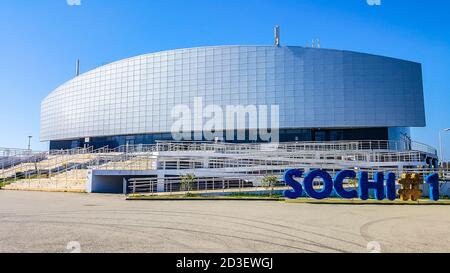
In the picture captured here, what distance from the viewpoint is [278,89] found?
196 ft

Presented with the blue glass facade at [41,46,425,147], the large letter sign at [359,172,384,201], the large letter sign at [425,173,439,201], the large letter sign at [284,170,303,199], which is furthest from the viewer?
the blue glass facade at [41,46,425,147]

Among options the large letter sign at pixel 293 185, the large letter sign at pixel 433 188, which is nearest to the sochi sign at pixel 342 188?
the large letter sign at pixel 293 185

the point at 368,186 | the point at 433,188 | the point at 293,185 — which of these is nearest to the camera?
the point at 368,186

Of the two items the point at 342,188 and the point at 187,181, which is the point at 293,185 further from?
the point at 187,181

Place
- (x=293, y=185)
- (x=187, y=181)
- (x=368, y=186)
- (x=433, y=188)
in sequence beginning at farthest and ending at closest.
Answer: (x=187, y=181)
(x=433, y=188)
(x=293, y=185)
(x=368, y=186)

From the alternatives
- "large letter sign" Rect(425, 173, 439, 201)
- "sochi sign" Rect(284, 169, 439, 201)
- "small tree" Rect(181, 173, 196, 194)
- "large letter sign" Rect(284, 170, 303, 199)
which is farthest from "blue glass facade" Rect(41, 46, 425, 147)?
"large letter sign" Rect(284, 170, 303, 199)

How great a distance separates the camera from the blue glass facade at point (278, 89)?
5784 cm

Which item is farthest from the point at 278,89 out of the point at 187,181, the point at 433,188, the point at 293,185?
the point at 293,185

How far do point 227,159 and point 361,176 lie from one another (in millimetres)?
15173

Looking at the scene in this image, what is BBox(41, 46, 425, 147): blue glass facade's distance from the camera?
5784 cm

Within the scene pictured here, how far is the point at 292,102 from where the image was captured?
2325 inches

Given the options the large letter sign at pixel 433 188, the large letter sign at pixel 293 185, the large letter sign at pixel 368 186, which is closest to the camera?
the large letter sign at pixel 368 186

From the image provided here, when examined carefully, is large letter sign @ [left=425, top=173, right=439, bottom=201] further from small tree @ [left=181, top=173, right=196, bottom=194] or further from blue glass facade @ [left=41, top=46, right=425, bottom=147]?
blue glass facade @ [left=41, top=46, right=425, bottom=147]

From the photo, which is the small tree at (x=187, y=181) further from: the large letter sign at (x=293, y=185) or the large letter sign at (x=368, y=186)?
the large letter sign at (x=368, y=186)
